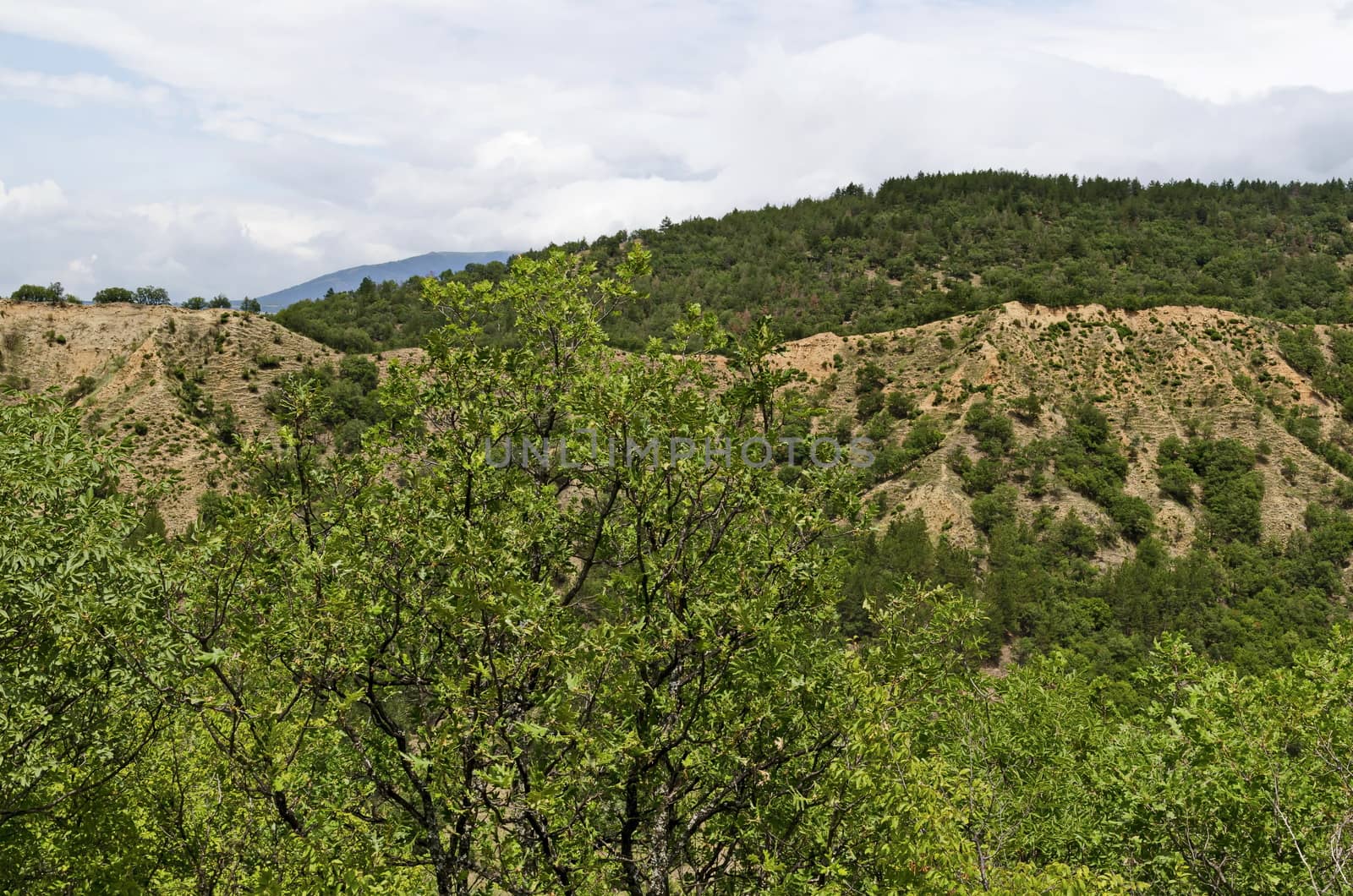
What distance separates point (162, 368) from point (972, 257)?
4288 inches

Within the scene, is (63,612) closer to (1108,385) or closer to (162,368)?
(162,368)

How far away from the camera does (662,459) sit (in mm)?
8531

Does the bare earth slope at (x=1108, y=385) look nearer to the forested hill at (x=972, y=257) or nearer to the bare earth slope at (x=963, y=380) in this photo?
the bare earth slope at (x=963, y=380)

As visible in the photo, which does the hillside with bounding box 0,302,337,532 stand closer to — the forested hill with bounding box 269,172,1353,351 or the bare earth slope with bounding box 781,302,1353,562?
the forested hill with bounding box 269,172,1353,351

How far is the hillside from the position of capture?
65375 mm

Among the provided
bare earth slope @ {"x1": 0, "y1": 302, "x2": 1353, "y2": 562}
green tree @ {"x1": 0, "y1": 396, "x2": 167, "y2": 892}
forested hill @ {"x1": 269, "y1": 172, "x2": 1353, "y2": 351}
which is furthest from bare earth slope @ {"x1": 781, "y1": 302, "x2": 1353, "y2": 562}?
green tree @ {"x1": 0, "y1": 396, "x2": 167, "y2": 892}

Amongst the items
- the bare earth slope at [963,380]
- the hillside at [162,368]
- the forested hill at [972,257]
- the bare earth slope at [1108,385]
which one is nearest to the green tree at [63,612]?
the bare earth slope at [963,380]

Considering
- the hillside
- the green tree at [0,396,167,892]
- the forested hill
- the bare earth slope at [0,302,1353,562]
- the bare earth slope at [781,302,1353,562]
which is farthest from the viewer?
the forested hill

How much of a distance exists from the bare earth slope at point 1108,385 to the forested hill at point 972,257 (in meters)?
5.58

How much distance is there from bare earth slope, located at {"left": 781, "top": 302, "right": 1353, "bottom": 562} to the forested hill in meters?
5.58

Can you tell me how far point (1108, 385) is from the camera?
3132 inches

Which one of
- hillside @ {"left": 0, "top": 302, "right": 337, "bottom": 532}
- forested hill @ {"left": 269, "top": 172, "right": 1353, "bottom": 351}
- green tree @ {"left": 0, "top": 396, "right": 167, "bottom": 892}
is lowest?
green tree @ {"left": 0, "top": 396, "right": 167, "bottom": 892}

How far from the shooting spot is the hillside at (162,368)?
214ft

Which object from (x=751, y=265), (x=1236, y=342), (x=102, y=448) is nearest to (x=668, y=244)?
(x=751, y=265)
